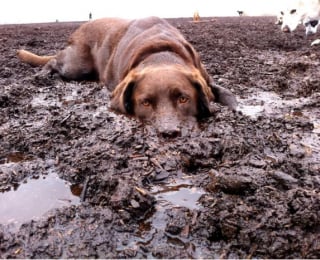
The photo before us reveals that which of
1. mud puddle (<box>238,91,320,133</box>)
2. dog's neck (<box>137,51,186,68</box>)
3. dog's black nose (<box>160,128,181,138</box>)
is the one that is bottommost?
mud puddle (<box>238,91,320,133</box>)

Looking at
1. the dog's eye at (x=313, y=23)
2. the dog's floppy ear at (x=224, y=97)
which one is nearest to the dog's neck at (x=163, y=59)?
the dog's floppy ear at (x=224, y=97)

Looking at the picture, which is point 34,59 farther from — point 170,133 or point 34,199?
point 34,199

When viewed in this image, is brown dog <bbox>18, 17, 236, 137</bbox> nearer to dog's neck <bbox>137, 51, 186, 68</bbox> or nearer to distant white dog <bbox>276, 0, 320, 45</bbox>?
dog's neck <bbox>137, 51, 186, 68</bbox>

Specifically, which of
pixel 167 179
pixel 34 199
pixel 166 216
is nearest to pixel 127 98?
pixel 167 179

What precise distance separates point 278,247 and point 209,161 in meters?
1.13

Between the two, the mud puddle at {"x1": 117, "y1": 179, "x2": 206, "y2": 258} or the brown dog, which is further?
the brown dog

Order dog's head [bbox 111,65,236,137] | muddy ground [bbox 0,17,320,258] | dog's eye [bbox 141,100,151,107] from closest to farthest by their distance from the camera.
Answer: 1. muddy ground [bbox 0,17,320,258]
2. dog's head [bbox 111,65,236,137]
3. dog's eye [bbox 141,100,151,107]

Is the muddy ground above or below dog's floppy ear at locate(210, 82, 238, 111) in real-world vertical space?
below

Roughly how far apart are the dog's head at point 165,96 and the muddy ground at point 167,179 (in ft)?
0.60

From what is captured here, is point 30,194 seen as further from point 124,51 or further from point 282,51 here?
point 282,51

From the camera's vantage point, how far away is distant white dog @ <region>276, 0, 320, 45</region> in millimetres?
13812

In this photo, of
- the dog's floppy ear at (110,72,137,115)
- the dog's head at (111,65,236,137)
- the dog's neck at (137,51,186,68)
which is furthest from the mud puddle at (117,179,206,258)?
the dog's neck at (137,51,186,68)

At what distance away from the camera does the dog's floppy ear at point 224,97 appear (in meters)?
4.87

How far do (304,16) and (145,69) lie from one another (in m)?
12.9
